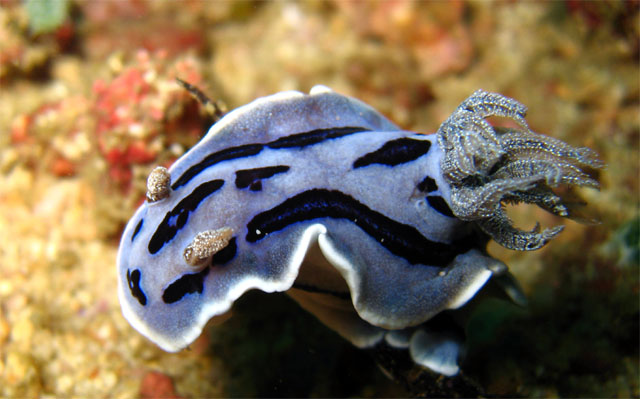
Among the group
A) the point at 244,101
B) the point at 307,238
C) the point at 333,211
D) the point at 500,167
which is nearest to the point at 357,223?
the point at 333,211

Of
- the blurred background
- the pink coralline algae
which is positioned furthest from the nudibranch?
the pink coralline algae

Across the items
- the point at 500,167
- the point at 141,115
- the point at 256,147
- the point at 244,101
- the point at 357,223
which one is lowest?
the point at 244,101

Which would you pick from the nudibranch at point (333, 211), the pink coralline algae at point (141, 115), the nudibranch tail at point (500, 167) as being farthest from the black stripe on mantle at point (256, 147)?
the pink coralline algae at point (141, 115)

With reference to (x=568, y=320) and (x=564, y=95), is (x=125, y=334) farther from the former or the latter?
(x=564, y=95)

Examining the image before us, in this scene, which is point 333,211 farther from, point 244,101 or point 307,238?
point 244,101

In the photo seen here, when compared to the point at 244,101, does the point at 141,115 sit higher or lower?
higher

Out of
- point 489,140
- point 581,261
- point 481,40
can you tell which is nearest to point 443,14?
point 481,40

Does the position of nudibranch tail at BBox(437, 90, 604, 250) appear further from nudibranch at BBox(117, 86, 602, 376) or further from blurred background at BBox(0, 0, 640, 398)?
blurred background at BBox(0, 0, 640, 398)
